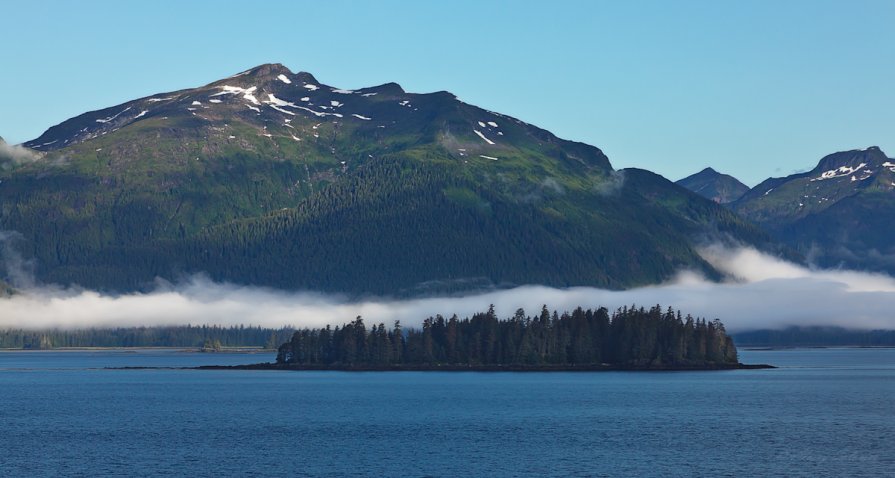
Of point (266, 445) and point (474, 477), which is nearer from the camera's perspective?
point (474, 477)

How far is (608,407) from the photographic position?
18925 cm

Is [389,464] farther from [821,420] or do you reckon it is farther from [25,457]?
[821,420]

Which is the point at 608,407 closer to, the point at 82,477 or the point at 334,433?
the point at 334,433

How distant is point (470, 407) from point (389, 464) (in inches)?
2663

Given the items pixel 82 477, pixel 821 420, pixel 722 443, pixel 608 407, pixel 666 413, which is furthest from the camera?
pixel 608 407

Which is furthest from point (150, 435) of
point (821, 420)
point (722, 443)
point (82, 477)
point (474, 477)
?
point (821, 420)

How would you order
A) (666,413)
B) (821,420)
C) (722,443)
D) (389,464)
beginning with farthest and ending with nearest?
(666,413) < (821,420) < (722,443) < (389,464)

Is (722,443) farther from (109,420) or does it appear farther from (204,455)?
(109,420)

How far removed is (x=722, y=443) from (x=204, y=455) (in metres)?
56.1

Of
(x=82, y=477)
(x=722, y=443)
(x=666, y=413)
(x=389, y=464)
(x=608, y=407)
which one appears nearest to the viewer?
(x=82, y=477)

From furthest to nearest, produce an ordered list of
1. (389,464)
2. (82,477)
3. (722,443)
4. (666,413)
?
1. (666,413)
2. (722,443)
3. (389,464)
4. (82,477)

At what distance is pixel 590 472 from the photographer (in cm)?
11775

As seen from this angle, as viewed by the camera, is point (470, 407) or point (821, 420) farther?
point (470, 407)

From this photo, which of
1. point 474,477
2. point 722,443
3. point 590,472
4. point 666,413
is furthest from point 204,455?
point 666,413
